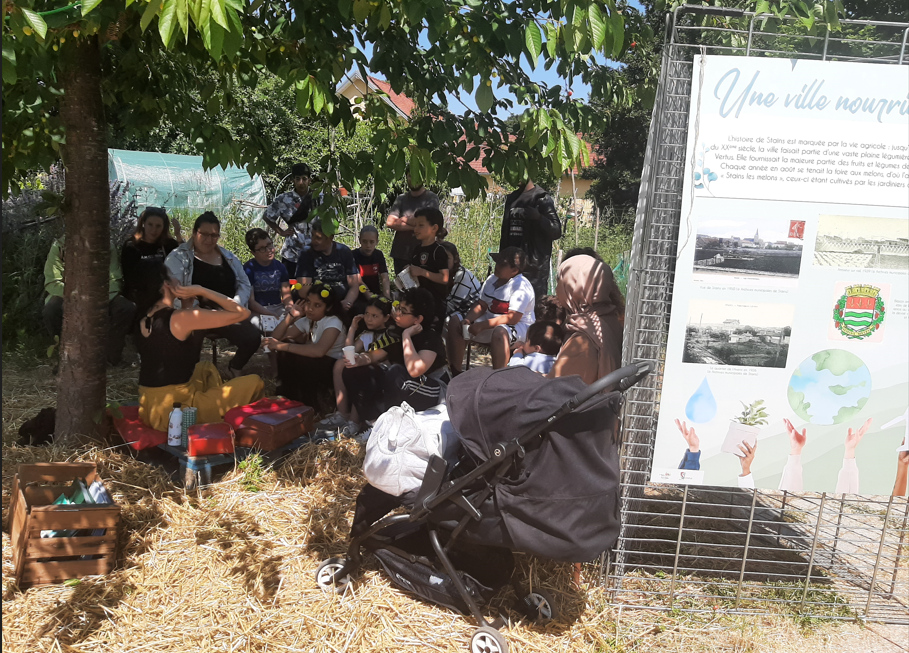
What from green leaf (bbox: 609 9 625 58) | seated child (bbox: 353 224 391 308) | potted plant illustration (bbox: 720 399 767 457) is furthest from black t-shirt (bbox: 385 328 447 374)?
green leaf (bbox: 609 9 625 58)

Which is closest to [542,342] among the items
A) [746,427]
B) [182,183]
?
[746,427]

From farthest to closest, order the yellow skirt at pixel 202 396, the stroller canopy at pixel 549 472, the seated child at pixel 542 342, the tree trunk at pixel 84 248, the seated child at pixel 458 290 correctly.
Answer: the seated child at pixel 458 290
the seated child at pixel 542 342
the yellow skirt at pixel 202 396
the tree trunk at pixel 84 248
the stroller canopy at pixel 549 472

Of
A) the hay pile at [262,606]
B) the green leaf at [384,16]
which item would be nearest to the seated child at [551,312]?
the hay pile at [262,606]

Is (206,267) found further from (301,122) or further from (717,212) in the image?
(301,122)

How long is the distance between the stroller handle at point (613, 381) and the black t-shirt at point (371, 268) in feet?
14.4

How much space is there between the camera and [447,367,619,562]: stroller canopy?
2.55 m

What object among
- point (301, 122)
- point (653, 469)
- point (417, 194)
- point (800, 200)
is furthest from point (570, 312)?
point (301, 122)

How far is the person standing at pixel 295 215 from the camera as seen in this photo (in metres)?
6.96

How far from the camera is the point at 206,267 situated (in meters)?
5.02

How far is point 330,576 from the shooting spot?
3.11 meters

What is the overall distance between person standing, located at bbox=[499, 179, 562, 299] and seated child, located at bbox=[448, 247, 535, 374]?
28.6 inches

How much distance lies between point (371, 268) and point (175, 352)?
9.11ft

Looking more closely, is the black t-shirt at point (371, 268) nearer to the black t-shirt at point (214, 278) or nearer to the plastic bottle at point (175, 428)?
the black t-shirt at point (214, 278)

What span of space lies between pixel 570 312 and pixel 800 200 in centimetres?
136
